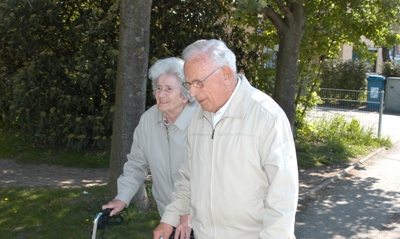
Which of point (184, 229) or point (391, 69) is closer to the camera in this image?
point (184, 229)

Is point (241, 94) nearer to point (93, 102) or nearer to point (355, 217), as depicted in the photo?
point (355, 217)

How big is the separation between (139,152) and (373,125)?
10.8m

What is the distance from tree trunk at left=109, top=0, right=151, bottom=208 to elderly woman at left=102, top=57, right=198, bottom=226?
218 cm

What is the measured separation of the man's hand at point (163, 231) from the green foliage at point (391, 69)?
22.3m

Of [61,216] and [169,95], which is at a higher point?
[169,95]

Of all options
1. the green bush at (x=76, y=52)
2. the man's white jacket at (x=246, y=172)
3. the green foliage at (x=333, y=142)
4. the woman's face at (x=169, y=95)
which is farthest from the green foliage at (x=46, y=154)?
the man's white jacket at (x=246, y=172)

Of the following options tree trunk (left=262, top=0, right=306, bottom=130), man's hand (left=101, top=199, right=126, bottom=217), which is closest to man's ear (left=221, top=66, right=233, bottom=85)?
man's hand (left=101, top=199, right=126, bottom=217)

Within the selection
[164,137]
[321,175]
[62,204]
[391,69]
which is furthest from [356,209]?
[391,69]

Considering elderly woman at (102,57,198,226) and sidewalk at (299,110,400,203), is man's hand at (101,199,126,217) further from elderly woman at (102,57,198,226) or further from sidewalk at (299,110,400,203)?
sidewalk at (299,110,400,203)

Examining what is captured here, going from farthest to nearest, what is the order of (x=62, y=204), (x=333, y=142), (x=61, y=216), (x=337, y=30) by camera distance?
(x=333, y=142), (x=337, y=30), (x=62, y=204), (x=61, y=216)

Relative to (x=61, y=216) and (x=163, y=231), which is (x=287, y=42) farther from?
(x=163, y=231)

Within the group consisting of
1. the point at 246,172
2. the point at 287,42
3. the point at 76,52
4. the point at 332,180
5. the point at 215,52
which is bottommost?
the point at 332,180

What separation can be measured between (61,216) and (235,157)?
4.09 meters

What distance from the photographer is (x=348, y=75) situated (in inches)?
874
